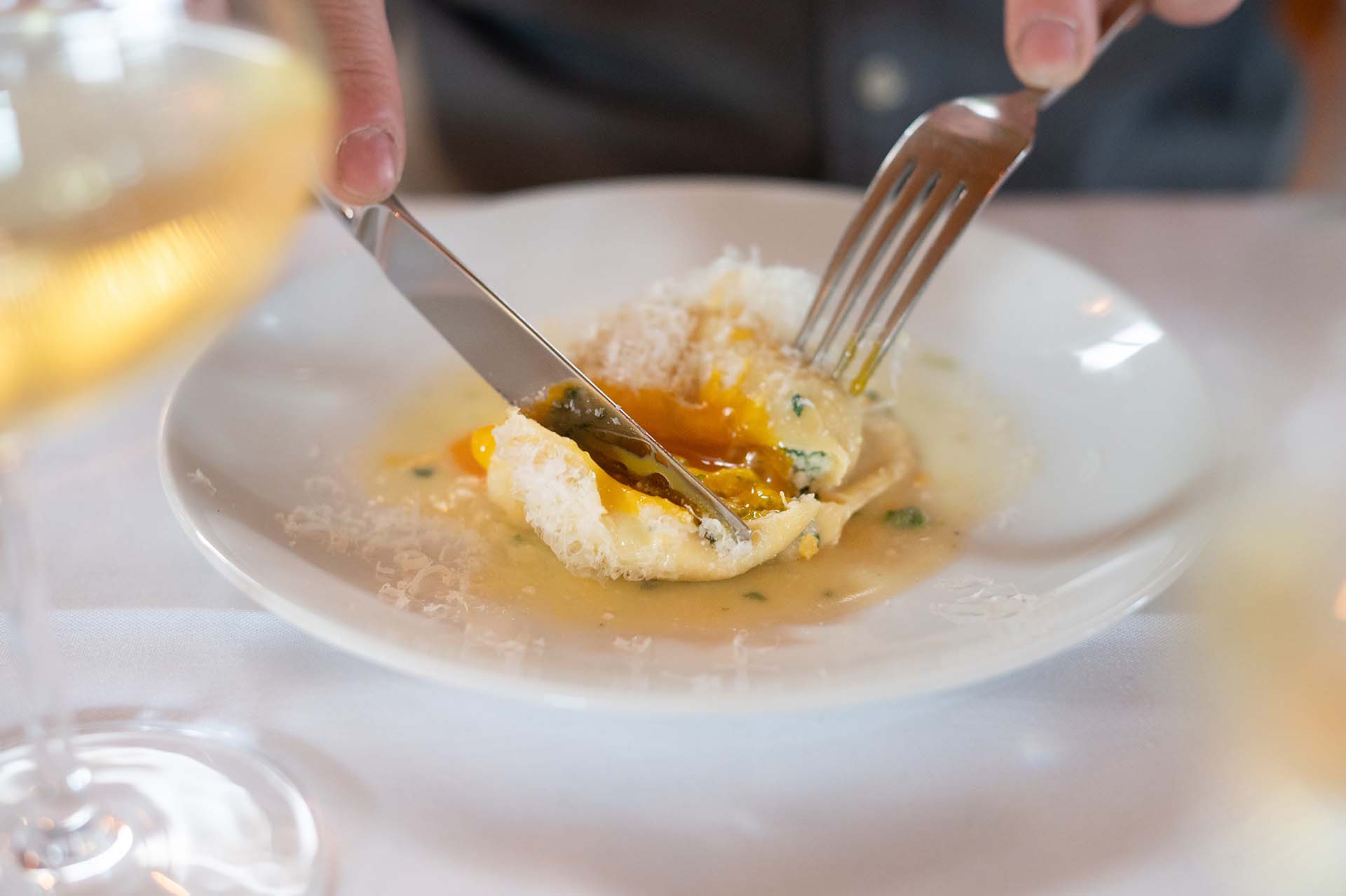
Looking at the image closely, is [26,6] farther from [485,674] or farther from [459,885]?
[459,885]

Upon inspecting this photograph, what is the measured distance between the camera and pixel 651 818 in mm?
957

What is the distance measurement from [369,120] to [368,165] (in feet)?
0.16

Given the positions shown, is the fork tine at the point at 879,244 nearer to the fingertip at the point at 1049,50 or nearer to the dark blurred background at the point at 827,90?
the fingertip at the point at 1049,50

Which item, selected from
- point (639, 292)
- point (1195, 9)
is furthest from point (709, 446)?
point (1195, 9)

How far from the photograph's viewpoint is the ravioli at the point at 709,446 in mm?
1195

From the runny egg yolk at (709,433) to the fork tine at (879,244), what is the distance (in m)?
0.15

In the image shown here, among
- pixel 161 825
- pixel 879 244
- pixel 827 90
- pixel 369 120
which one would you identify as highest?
pixel 369 120

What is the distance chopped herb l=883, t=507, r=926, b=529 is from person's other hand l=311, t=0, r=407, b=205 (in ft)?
2.26

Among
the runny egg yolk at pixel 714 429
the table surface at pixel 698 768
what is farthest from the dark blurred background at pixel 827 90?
the table surface at pixel 698 768

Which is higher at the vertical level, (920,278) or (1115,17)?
(1115,17)

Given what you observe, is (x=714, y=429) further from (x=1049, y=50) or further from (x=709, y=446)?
(x=1049, y=50)

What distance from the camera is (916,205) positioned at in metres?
1.55

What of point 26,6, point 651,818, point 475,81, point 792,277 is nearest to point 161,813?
point 651,818

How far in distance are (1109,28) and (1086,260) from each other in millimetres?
517
